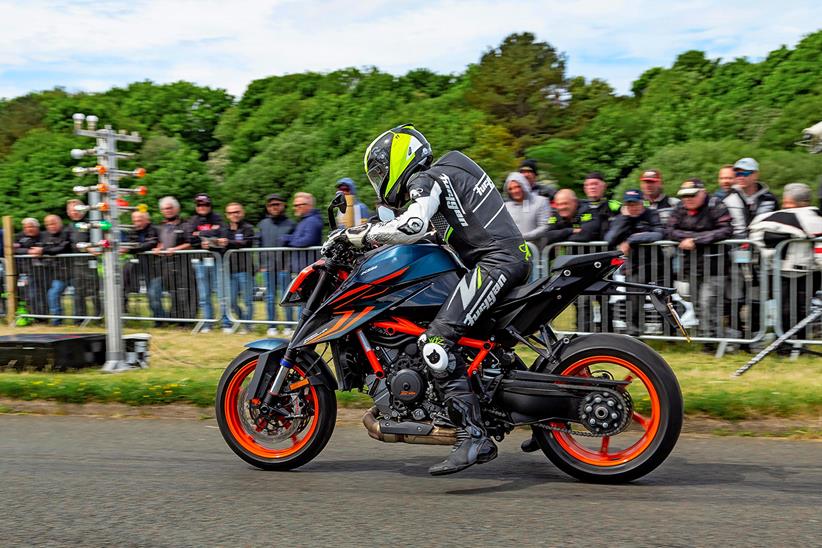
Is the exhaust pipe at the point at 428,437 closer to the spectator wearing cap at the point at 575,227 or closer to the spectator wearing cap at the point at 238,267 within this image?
the spectator wearing cap at the point at 575,227

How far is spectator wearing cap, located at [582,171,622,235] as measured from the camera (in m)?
10.7

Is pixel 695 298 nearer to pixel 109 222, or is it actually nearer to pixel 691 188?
pixel 691 188

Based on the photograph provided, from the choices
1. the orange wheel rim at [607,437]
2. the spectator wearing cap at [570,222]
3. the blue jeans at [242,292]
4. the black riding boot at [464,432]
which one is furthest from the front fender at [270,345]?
the blue jeans at [242,292]

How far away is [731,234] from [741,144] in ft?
21.2

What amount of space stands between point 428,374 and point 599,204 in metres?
5.73

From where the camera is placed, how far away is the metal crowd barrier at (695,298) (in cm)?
980

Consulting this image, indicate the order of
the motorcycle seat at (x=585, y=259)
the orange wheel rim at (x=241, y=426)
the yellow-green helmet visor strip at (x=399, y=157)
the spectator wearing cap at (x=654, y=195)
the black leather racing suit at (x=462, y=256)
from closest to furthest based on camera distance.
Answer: the motorcycle seat at (x=585, y=259) → the black leather racing suit at (x=462, y=256) → the yellow-green helmet visor strip at (x=399, y=157) → the orange wheel rim at (x=241, y=426) → the spectator wearing cap at (x=654, y=195)

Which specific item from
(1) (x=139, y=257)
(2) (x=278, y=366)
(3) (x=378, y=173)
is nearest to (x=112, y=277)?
(1) (x=139, y=257)

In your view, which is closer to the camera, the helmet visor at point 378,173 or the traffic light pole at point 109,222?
the helmet visor at point 378,173

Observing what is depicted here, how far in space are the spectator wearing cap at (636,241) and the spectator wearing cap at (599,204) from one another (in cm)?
28

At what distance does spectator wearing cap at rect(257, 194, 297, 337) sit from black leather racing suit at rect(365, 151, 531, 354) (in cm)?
667

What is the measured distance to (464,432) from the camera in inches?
220

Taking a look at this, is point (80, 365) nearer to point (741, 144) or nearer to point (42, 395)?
point (42, 395)

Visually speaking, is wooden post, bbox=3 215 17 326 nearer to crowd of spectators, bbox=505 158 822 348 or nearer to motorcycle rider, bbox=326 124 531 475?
crowd of spectators, bbox=505 158 822 348
